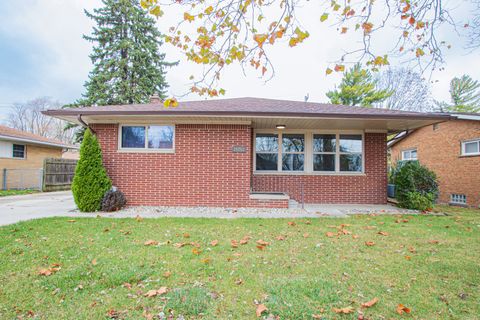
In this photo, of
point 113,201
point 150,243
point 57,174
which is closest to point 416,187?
point 150,243

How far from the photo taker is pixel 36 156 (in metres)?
14.8

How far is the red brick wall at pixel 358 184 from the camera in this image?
8672mm

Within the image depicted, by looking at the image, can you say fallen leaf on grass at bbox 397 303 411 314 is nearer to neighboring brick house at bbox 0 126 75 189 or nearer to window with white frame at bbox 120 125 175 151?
window with white frame at bbox 120 125 175 151

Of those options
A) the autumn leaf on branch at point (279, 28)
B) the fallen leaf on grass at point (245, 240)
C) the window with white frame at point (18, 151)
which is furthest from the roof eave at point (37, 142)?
the fallen leaf on grass at point (245, 240)

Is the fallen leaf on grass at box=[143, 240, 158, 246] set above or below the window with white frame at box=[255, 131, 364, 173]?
below

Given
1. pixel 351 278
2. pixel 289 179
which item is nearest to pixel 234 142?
pixel 289 179

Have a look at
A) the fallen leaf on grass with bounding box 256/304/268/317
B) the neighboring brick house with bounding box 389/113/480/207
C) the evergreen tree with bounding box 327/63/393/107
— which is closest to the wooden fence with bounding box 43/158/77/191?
the fallen leaf on grass with bounding box 256/304/268/317

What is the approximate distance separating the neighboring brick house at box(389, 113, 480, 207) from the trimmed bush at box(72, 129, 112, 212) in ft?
35.3

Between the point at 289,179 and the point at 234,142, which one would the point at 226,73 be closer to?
the point at 234,142

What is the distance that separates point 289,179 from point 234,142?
8.86 feet

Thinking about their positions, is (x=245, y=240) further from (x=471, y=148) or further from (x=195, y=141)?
(x=471, y=148)

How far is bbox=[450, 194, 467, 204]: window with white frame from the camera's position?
10883 mm

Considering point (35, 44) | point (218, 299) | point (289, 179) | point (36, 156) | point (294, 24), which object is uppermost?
point (35, 44)

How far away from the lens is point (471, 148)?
1059 centimetres
